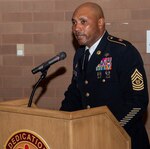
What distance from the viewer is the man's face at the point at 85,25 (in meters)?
2.35

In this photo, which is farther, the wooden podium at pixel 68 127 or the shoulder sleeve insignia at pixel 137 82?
the shoulder sleeve insignia at pixel 137 82

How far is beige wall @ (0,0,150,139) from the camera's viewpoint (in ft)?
11.7

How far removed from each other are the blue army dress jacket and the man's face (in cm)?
8

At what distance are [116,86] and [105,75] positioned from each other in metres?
0.10

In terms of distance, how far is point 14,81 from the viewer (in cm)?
380

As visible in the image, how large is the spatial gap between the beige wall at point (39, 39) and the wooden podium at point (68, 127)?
1684 millimetres

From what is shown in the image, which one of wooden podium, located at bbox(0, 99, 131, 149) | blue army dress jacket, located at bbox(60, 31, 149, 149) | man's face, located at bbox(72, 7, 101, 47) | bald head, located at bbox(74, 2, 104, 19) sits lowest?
wooden podium, located at bbox(0, 99, 131, 149)

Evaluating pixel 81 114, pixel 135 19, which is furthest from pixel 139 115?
pixel 135 19

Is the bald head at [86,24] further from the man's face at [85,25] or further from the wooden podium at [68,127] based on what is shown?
the wooden podium at [68,127]

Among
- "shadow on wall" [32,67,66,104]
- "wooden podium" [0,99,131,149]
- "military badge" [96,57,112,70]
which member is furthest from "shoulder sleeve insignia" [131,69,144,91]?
"shadow on wall" [32,67,66,104]

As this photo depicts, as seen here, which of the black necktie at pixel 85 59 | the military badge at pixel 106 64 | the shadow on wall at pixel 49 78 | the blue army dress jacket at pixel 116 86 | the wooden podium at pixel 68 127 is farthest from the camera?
the shadow on wall at pixel 49 78

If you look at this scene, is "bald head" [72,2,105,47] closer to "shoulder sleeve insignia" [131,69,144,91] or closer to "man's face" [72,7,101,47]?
"man's face" [72,7,101,47]

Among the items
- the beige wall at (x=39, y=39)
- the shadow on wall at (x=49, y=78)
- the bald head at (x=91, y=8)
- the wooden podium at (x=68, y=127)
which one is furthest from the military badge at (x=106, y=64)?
the shadow on wall at (x=49, y=78)

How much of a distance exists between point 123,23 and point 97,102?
1301mm
